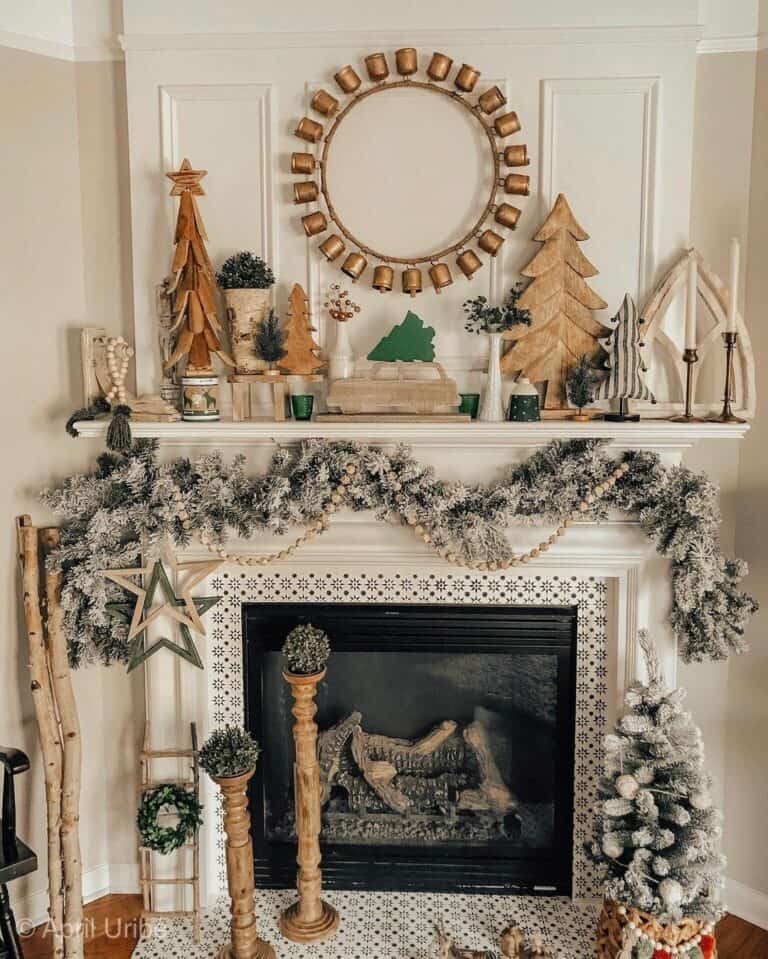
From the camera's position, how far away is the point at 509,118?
249cm

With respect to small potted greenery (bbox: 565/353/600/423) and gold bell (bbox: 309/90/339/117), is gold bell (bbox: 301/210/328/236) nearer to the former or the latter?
gold bell (bbox: 309/90/339/117)

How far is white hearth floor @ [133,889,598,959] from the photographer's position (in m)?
Answer: 2.65

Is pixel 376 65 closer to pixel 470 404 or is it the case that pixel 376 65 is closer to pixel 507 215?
pixel 507 215

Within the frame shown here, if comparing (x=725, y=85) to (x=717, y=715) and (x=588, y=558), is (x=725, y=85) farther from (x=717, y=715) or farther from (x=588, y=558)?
(x=717, y=715)

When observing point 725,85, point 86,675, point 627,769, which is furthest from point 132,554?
point 725,85

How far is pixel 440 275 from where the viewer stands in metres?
2.56

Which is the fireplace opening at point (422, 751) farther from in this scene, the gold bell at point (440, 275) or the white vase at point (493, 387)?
the gold bell at point (440, 275)

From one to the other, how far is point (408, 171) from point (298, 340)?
59 centimetres

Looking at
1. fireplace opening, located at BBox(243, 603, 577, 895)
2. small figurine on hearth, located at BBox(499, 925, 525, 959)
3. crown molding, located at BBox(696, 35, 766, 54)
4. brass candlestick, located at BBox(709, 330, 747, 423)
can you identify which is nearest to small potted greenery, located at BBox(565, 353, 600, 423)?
brass candlestick, located at BBox(709, 330, 747, 423)

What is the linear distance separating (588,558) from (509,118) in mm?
1297

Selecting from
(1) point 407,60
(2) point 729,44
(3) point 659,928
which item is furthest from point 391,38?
(3) point 659,928

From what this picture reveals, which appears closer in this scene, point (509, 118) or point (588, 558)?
point (509, 118)

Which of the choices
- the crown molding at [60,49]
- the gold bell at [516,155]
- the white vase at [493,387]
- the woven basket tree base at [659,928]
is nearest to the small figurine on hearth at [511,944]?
the woven basket tree base at [659,928]

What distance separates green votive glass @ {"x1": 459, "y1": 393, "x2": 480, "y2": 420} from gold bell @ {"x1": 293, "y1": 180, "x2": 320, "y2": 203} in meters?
0.72
